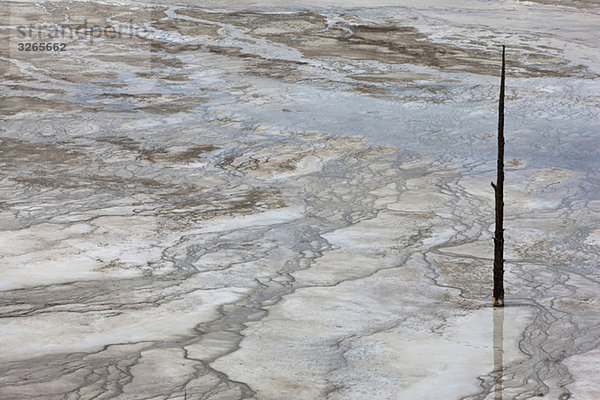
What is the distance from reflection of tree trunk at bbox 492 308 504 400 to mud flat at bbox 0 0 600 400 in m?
0.01

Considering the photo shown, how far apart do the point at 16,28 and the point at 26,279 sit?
10.4 m

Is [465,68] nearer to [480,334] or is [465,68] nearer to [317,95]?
[317,95]

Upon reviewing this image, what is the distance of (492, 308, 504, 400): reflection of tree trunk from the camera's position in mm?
3564

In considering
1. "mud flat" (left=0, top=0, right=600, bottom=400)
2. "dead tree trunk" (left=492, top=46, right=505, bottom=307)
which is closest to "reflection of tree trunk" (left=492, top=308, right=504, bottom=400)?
"mud flat" (left=0, top=0, right=600, bottom=400)

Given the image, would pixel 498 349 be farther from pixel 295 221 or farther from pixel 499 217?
pixel 295 221

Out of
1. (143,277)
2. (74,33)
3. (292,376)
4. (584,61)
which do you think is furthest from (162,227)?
(74,33)

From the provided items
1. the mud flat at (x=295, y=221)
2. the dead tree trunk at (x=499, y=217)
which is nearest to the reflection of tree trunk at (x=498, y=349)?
the mud flat at (x=295, y=221)

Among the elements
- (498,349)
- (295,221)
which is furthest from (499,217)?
(295,221)

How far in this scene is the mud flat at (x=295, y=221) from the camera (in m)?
3.74

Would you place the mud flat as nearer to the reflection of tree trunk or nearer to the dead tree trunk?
the reflection of tree trunk

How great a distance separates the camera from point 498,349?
4.02 meters

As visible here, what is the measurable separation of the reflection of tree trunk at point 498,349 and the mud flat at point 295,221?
1 cm

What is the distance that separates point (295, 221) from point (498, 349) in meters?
2.35

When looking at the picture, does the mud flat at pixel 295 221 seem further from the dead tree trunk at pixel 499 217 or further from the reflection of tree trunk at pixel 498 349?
the dead tree trunk at pixel 499 217
